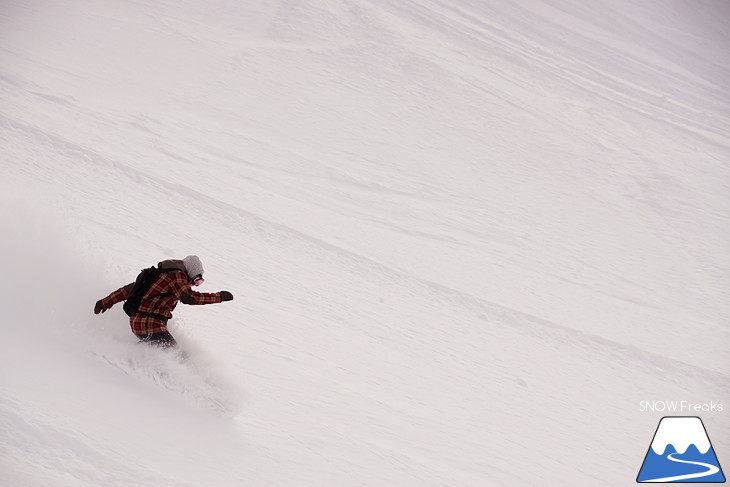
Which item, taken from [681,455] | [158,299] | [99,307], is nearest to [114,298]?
[99,307]

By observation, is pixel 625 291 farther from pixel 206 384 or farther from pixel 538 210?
pixel 206 384

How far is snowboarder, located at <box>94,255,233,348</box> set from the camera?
16.6 ft

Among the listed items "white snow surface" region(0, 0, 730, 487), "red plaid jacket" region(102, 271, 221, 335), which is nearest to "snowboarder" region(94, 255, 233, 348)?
"red plaid jacket" region(102, 271, 221, 335)

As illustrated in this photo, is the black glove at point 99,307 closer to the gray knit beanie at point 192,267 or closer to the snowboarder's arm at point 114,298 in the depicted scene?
the snowboarder's arm at point 114,298

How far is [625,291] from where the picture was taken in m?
12.9

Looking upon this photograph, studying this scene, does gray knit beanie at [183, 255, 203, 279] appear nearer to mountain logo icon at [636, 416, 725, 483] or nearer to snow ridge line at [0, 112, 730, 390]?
snow ridge line at [0, 112, 730, 390]

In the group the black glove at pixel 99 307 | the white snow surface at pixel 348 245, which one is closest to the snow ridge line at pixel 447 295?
the white snow surface at pixel 348 245

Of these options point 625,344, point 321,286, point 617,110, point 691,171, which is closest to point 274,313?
point 321,286

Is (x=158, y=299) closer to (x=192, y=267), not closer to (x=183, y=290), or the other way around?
(x=183, y=290)

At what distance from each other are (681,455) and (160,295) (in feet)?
→ 27.3

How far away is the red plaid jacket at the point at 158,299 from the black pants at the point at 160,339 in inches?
2.6

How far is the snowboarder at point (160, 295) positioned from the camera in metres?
5.05

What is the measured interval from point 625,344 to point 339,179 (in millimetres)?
6700

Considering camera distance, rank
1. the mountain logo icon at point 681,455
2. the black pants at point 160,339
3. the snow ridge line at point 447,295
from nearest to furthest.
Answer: the black pants at point 160,339, the mountain logo icon at point 681,455, the snow ridge line at point 447,295
